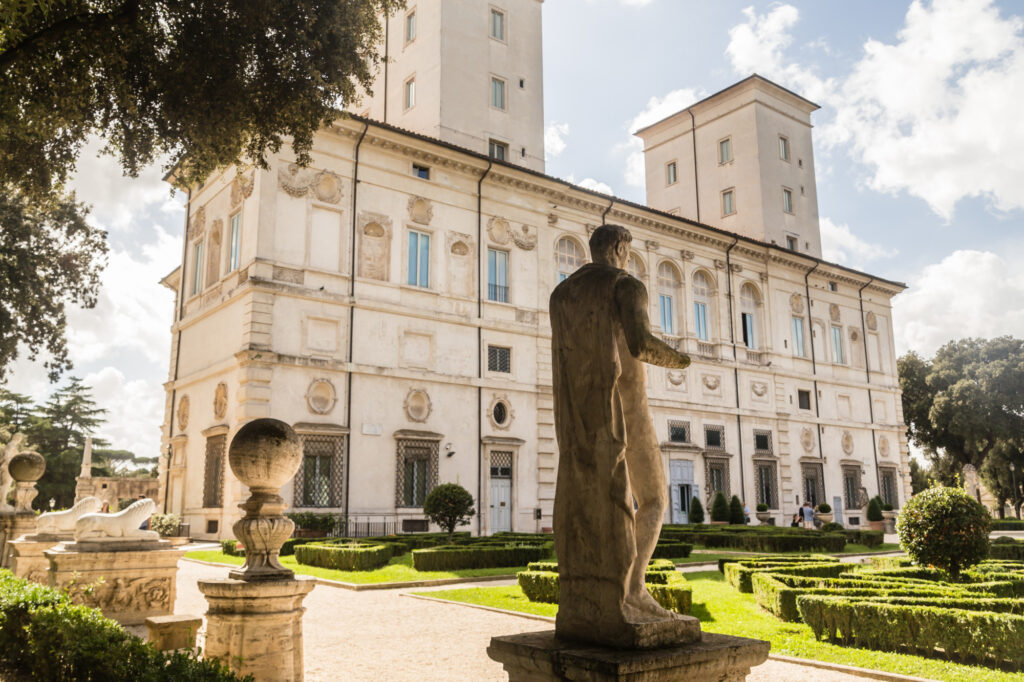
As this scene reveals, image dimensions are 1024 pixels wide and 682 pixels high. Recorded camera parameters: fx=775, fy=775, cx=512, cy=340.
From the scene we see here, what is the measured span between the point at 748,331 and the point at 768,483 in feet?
23.2

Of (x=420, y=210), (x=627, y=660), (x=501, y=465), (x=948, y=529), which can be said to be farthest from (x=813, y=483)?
(x=627, y=660)

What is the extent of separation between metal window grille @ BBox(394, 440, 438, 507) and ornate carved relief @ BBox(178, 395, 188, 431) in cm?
802

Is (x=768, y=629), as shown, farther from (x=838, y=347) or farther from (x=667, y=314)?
(x=838, y=347)

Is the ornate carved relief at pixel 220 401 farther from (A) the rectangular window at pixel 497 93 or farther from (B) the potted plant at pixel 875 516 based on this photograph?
(B) the potted plant at pixel 875 516

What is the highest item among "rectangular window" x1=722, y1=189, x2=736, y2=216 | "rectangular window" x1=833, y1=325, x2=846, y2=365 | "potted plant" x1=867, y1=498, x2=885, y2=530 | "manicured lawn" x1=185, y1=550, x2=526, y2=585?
"rectangular window" x1=722, y1=189, x2=736, y2=216

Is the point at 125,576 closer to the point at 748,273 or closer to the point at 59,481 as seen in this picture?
the point at 748,273

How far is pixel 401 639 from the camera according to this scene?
864cm

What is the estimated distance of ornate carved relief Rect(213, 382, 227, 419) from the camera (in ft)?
78.0

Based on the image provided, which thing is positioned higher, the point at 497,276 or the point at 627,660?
the point at 497,276

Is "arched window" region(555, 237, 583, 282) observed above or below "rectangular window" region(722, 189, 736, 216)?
below

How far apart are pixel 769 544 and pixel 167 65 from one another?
18.4 metres

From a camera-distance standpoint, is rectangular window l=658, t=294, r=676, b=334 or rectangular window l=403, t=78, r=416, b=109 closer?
Result: rectangular window l=403, t=78, r=416, b=109

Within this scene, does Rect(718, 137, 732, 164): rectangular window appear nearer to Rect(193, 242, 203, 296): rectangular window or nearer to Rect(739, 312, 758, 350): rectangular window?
Rect(739, 312, 758, 350): rectangular window

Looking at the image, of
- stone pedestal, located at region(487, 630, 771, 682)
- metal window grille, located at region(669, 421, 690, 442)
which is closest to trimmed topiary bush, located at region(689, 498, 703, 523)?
metal window grille, located at region(669, 421, 690, 442)
